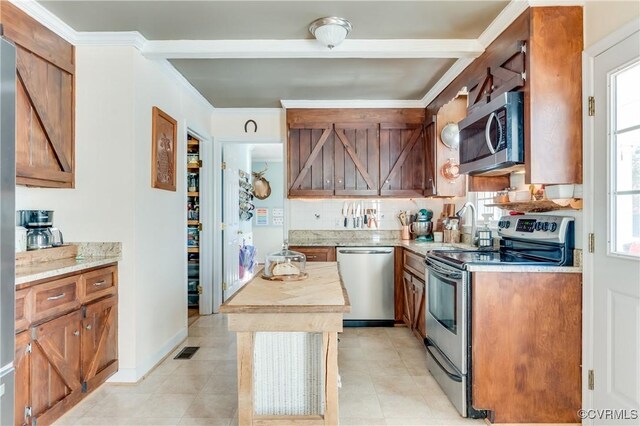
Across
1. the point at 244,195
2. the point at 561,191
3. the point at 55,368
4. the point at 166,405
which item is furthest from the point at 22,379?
the point at 244,195

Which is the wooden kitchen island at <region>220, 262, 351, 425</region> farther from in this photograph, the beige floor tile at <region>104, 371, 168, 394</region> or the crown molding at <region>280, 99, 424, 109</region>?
the crown molding at <region>280, 99, 424, 109</region>

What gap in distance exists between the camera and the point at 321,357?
5.88 ft

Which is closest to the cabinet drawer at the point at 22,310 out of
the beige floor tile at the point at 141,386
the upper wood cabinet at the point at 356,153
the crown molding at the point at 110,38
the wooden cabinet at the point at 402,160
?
the beige floor tile at the point at 141,386

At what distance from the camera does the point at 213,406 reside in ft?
7.58

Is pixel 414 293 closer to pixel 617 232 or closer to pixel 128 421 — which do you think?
pixel 617 232

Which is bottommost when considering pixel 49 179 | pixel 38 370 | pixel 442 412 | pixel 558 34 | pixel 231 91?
pixel 442 412

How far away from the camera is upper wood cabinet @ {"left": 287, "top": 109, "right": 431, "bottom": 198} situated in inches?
167

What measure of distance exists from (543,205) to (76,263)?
2.99 m

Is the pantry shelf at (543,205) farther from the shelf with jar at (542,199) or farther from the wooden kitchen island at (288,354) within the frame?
the wooden kitchen island at (288,354)

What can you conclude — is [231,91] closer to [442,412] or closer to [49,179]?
[49,179]

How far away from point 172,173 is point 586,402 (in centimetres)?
340

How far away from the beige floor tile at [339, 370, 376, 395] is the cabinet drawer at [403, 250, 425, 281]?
1031 millimetres

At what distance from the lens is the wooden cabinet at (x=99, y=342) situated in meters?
2.29

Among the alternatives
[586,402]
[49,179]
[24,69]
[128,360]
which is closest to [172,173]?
[49,179]
